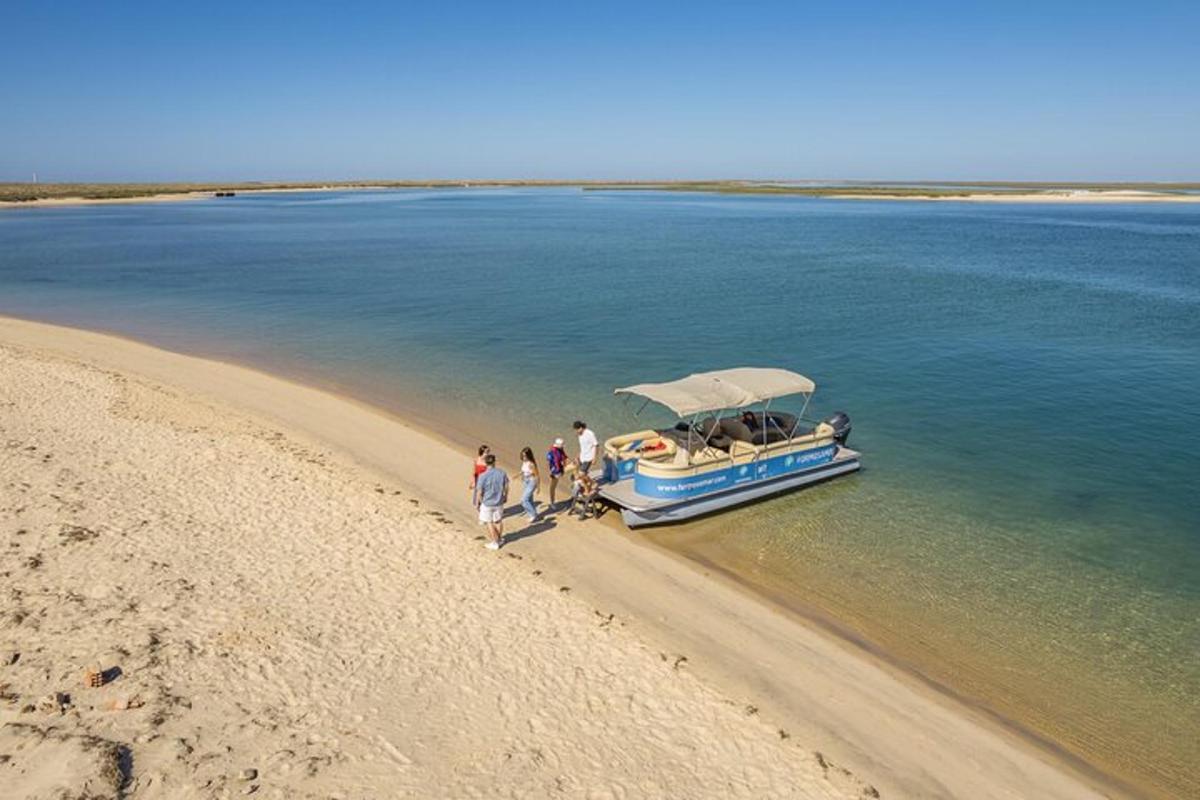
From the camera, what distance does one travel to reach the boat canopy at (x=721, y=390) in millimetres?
15195

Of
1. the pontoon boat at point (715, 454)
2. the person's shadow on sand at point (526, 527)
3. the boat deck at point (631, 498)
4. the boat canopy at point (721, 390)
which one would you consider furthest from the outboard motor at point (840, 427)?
the person's shadow on sand at point (526, 527)

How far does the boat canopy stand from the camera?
598 inches

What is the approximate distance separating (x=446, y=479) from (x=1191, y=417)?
70.2 ft

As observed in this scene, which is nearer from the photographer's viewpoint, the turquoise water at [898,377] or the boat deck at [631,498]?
the turquoise water at [898,377]

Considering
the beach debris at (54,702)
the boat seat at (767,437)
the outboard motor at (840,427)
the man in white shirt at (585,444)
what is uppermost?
the man in white shirt at (585,444)

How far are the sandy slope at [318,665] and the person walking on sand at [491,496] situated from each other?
510mm

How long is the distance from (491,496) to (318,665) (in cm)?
424

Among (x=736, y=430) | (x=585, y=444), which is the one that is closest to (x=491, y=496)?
(x=585, y=444)

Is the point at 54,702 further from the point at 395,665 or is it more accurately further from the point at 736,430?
the point at 736,430

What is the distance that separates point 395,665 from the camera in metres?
9.59

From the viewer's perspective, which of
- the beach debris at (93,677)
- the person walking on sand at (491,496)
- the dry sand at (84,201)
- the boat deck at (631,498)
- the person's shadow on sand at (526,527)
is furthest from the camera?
the dry sand at (84,201)

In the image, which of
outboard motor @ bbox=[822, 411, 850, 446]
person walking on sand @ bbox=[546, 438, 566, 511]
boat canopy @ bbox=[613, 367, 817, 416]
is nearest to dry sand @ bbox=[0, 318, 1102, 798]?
person walking on sand @ bbox=[546, 438, 566, 511]

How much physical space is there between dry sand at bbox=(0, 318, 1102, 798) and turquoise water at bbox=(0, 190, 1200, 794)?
1843 mm

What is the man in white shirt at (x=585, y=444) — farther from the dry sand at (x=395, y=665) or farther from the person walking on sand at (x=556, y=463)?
the dry sand at (x=395, y=665)
